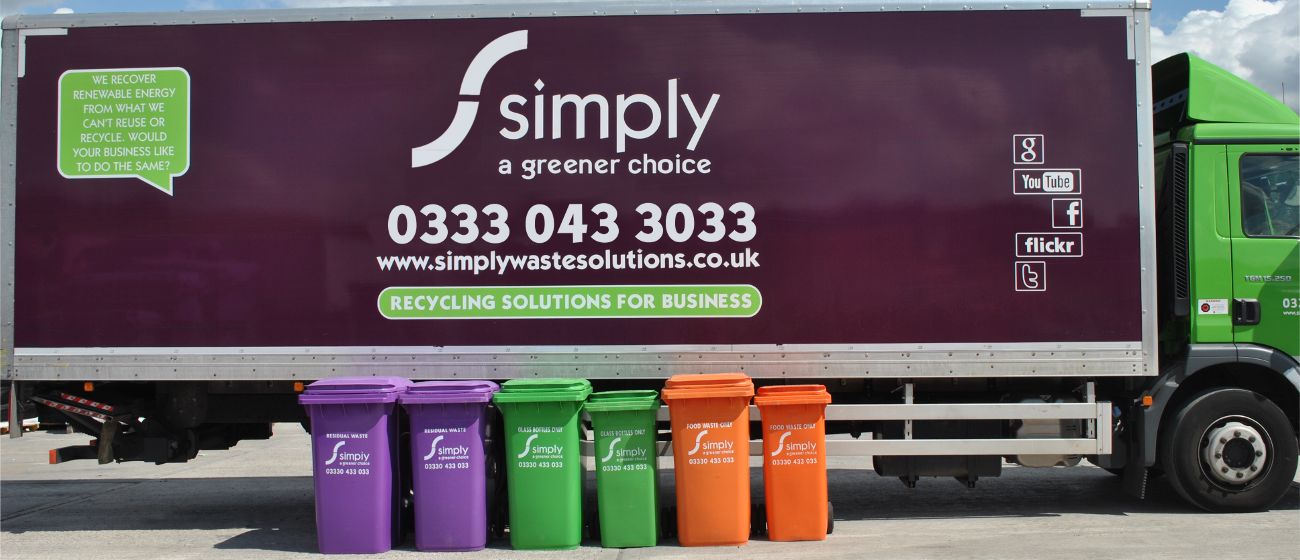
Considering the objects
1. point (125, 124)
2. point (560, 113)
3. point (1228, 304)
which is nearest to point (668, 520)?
point (560, 113)

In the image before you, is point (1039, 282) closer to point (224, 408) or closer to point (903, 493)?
point (903, 493)

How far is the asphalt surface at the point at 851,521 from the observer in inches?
219

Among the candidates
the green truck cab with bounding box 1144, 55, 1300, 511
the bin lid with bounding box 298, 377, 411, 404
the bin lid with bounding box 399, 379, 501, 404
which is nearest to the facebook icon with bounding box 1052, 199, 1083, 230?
the green truck cab with bounding box 1144, 55, 1300, 511

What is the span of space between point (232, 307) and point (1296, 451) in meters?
7.03

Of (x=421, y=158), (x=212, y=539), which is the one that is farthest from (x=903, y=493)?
(x=212, y=539)

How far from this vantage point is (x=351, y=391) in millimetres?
A: 5633

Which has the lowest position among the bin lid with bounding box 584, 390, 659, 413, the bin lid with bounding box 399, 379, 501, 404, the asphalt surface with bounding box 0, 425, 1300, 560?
the asphalt surface with bounding box 0, 425, 1300, 560

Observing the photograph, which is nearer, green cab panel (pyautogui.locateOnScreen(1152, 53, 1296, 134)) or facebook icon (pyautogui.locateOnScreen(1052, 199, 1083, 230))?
facebook icon (pyautogui.locateOnScreen(1052, 199, 1083, 230))

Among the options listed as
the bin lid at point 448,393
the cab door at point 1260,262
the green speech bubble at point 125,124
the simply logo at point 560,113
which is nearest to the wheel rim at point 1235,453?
the cab door at point 1260,262

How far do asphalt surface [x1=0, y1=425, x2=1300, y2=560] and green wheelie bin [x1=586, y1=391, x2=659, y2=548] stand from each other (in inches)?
6.8

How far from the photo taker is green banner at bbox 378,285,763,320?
234 inches

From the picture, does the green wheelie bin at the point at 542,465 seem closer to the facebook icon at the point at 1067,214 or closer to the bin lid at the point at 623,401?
the bin lid at the point at 623,401

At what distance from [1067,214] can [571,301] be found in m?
3.23

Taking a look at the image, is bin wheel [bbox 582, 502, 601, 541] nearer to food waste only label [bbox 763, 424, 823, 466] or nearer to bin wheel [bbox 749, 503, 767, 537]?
bin wheel [bbox 749, 503, 767, 537]
